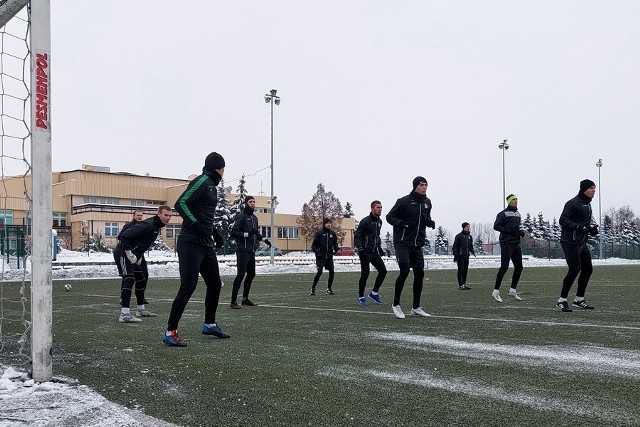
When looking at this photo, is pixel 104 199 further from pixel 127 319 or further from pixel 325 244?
pixel 127 319

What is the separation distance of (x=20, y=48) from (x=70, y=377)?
2.78 m

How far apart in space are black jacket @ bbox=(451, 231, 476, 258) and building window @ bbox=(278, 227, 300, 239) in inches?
2889

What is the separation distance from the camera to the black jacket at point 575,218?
9680 mm

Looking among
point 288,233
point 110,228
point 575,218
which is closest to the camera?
point 575,218

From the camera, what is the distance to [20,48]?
16.5 ft

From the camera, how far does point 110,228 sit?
236 feet

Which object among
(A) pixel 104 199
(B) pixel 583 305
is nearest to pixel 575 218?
(B) pixel 583 305

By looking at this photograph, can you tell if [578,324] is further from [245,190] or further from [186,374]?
[245,190]

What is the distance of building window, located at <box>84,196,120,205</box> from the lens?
7306cm

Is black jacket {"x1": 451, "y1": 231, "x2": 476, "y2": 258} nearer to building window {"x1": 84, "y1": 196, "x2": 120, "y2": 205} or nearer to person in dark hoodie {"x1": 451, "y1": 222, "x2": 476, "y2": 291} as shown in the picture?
person in dark hoodie {"x1": 451, "y1": 222, "x2": 476, "y2": 291}

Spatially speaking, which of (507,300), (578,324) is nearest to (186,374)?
(578,324)

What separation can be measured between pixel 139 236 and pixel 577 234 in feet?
23.0

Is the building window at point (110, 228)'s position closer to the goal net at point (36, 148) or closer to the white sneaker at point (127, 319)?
the white sneaker at point (127, 319)

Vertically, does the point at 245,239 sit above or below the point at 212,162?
below
